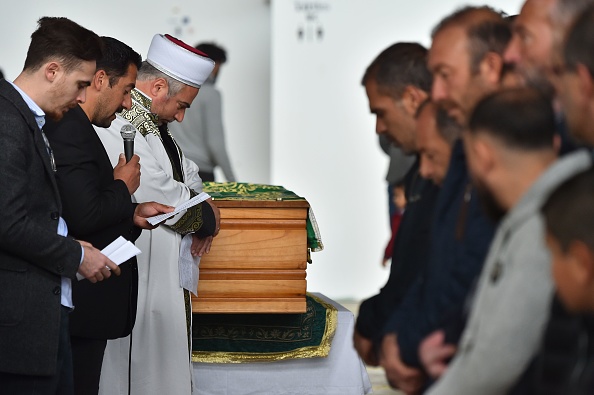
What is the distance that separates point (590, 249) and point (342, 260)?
6.84 metres

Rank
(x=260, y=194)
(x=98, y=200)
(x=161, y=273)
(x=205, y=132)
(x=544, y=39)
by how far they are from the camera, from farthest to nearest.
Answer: (x=205, y=132) < (x=260, y=194) < (x=161, y=273) < (x=98, y=200) < (x=544, y=39)

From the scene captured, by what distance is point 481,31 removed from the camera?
8.22 feet

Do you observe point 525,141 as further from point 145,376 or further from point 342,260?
point 342,260

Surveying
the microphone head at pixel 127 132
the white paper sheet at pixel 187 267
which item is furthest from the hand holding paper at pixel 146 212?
the white paper sheet at pixel 187 267

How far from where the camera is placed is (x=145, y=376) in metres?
4.68

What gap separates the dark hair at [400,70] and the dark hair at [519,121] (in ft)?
2.90

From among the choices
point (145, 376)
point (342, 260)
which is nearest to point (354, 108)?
point (342, 260)

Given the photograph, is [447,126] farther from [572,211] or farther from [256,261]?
[256,261]

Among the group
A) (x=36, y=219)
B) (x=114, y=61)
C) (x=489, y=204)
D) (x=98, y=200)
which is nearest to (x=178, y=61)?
(x=114, y=61)

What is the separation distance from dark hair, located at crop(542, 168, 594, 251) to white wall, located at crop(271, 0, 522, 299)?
6.52 metres

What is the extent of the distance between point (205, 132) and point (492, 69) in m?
5.27

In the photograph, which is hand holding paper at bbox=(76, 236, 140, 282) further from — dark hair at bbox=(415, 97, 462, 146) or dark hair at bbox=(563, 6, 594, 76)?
dark hair at bbox=(563, 6, 594, 76)

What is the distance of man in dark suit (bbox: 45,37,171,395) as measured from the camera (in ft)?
11.8

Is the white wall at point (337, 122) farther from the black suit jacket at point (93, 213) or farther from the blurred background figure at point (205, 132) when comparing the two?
the black suit jacket at point (93, 213)
